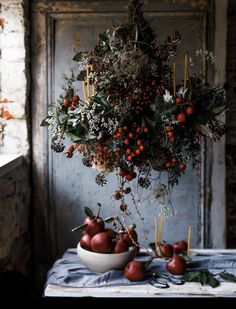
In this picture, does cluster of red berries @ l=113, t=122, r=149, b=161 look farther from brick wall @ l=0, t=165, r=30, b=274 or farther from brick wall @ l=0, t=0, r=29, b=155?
brick wall @ l=0, t=0, r=29, b=155

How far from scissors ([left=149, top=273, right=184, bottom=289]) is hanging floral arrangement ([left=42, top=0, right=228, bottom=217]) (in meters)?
0.42

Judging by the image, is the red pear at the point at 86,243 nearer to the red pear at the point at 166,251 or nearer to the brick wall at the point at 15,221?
the red pear at the point at 166,251

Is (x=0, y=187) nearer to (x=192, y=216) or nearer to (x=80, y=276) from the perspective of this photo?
(x=80, y=276)

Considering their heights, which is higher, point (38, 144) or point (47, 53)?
point (47, 53)

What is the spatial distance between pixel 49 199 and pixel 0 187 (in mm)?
725

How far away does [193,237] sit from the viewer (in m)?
3.49

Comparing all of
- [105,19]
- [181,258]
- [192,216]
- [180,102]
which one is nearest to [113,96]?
[180,102]

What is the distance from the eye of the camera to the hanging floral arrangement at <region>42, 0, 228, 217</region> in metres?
2.16

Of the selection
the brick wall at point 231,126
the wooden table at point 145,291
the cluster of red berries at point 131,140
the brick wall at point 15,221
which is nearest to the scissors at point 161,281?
the wooden table at point 145,291

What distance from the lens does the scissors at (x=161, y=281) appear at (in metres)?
2.13

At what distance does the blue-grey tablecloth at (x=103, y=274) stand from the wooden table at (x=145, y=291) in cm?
5

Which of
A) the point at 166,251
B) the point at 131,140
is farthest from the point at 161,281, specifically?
the point at 131,140

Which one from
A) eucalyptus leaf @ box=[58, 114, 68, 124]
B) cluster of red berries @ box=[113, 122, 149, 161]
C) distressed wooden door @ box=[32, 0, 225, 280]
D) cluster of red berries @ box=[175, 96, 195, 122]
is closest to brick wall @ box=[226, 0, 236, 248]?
distressed wooden door @ box=[32, 0, 225, 280]

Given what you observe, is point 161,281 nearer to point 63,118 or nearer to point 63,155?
point 63,118
